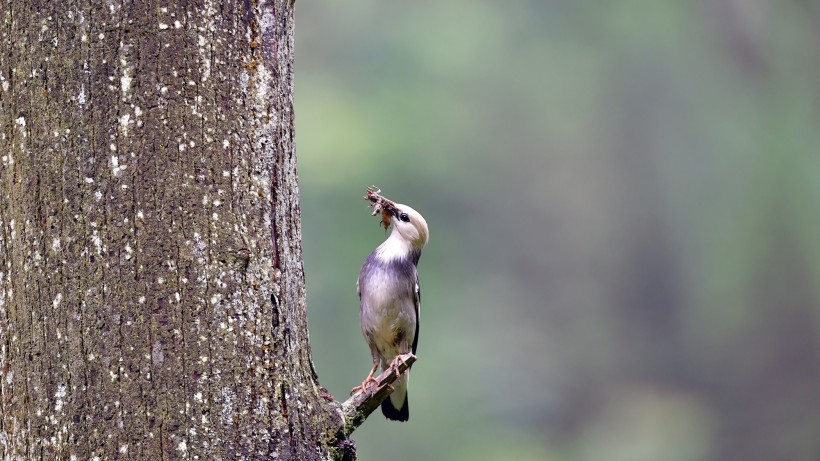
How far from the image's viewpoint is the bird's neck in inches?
193

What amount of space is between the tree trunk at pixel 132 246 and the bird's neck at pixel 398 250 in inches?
106

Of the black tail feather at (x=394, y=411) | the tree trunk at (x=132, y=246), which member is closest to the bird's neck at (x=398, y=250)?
the black tail feather at (x=394, y=411)

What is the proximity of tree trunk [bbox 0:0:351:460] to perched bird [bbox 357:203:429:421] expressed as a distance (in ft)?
8.50

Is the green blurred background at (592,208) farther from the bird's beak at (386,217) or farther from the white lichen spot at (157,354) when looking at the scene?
the white lichen spot at (157,354)

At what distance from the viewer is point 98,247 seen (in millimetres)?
2059

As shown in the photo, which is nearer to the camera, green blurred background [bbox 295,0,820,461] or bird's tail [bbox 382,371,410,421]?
bird's tail [bbox 382,371,410,421]

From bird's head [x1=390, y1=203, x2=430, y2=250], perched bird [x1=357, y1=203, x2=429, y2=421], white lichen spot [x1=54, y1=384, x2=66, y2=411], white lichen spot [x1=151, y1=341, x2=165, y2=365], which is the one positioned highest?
bird's head [x1=390, y1=203, x2=430, y2=250]

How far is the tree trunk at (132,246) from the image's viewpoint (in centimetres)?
204

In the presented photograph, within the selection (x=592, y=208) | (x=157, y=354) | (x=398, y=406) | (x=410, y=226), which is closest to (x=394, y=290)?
(x=410, y=226)

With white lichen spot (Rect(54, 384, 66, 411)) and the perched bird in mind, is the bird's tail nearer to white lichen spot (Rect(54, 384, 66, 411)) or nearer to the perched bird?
the perched bird

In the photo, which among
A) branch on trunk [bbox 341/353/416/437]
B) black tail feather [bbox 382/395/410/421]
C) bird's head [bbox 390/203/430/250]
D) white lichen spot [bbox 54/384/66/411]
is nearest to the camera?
white lichen spot [bbox 54/384/66/411]

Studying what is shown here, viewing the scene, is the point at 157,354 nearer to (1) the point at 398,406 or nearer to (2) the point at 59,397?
(2) the point at 59,397

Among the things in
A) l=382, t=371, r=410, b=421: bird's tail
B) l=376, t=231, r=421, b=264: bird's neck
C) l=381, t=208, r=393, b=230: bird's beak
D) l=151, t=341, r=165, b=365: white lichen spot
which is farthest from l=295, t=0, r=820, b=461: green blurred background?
l=151, t=341, r=165, b=365: white lichen spot

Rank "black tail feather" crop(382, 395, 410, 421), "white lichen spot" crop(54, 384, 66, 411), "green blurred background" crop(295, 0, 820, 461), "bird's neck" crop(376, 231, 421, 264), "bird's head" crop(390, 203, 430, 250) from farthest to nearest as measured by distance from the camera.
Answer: "green blurred background" crop(295, 0, 820, 461) → "black tail feather" crop(382, 395, 410, 421) → "bird's neck" crop(376, 231, 421, 264) → "bird's head" crop(390, 203, 430, 250) → "white lichen spot" crop(54, 384, 66, 411)
